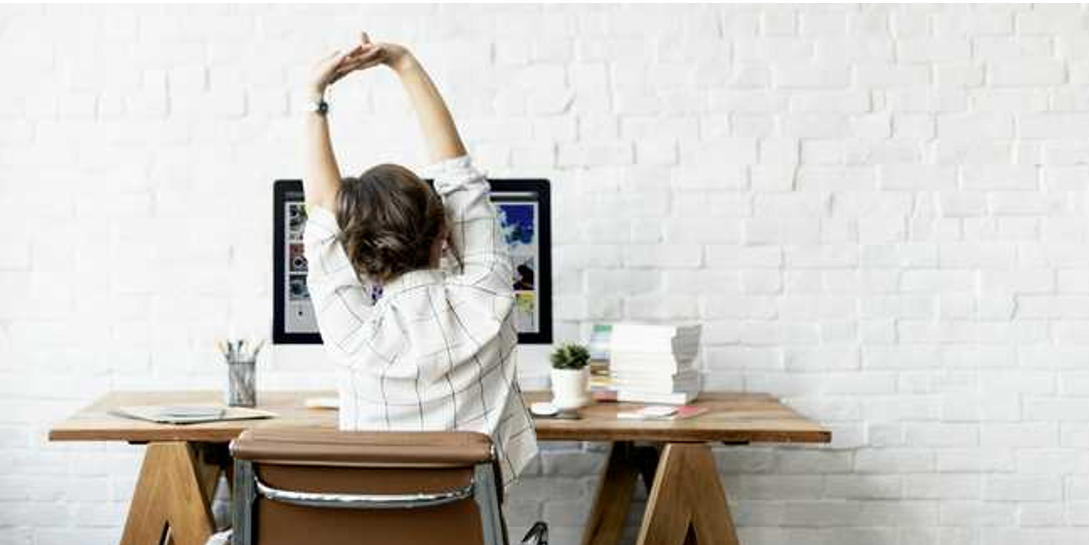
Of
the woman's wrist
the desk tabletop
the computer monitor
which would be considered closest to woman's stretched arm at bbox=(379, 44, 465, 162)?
the woman's wrist

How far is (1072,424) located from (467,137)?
5.58 ft

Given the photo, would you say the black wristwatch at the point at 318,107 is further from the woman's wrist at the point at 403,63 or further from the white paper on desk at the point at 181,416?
the white paper on desk at the point at 181,416

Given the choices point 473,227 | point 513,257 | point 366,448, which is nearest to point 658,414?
point 513,257

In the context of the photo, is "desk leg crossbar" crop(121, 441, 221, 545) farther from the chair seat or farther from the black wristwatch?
the chair seat

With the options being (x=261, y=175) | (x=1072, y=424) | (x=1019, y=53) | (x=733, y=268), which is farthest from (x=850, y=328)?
(x=261, y=175)

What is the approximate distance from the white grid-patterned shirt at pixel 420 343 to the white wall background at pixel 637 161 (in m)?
1.13

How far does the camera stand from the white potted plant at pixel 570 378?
2660mm

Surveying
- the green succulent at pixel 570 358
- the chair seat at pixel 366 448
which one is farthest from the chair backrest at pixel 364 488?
the green succulent at pixel 570 358

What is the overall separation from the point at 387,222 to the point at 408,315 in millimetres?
147

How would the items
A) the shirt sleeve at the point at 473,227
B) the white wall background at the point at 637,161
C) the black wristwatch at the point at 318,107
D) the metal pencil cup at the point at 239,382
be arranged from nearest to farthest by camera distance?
the shirt sleeve at the point at 473,227
the black wristwatch at the point at 318,107
the metal pencil cup at the point at 239,382
the white wall background at the point at 637,161

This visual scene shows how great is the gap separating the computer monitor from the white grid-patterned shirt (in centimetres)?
70

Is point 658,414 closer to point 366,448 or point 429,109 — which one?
point 429,109

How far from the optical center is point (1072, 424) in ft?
10.3

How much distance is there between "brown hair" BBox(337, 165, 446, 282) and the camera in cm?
191
